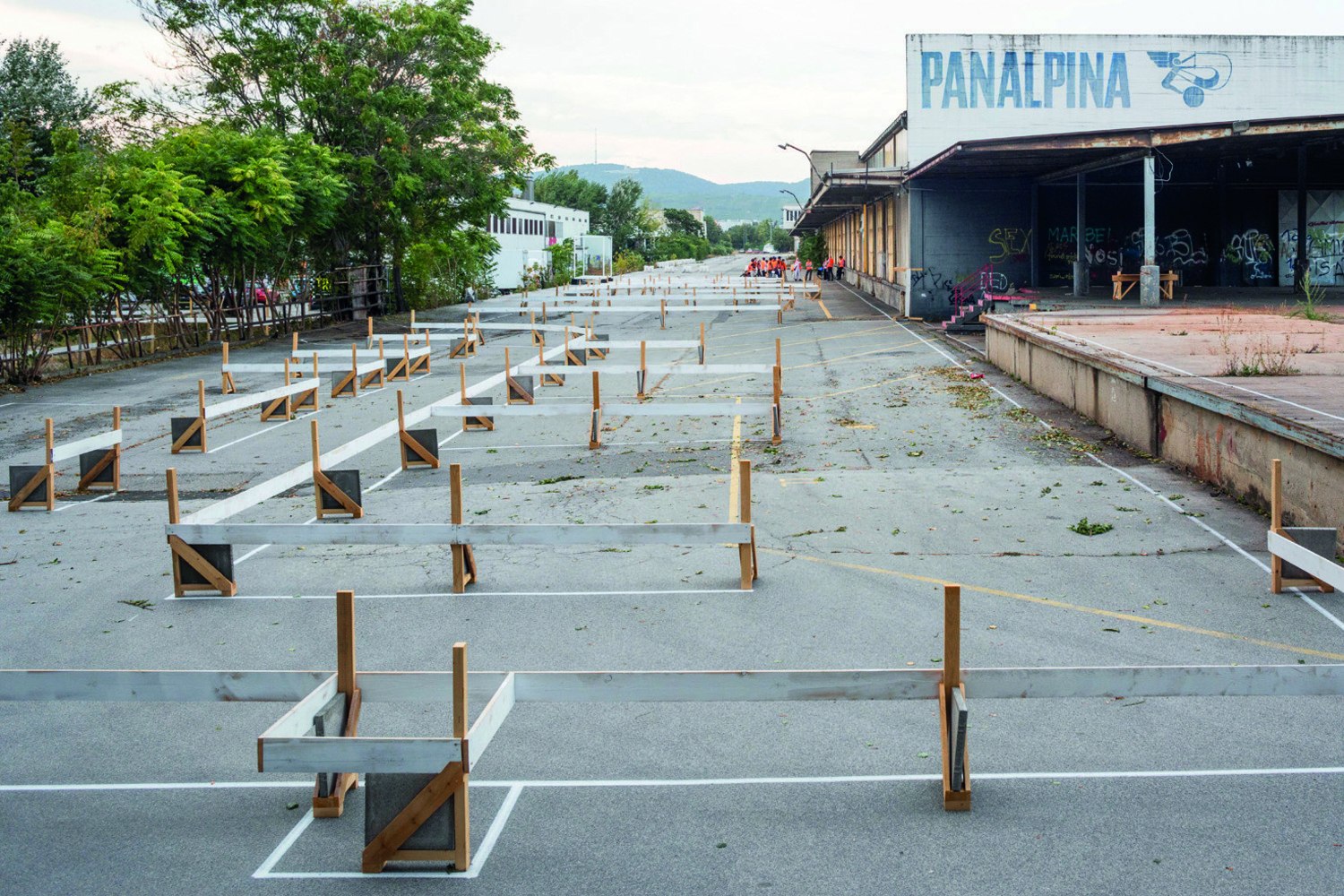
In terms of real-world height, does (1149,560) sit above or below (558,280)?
below

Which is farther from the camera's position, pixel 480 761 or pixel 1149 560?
pixel 1149 560

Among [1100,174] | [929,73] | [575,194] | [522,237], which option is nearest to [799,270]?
[522,237]

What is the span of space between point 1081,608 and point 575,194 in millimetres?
138544

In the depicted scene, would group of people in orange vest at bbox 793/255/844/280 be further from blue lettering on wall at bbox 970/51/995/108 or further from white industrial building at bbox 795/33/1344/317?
blue lettering on wall at bbox 970/51/995/108

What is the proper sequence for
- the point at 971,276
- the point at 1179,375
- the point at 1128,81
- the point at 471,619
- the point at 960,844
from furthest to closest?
the point at 1128,81 → the point at 971,276 → the point at 1179,375 → the point at 471,619 → the point at 960,844

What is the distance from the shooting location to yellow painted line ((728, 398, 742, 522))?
12923 mm

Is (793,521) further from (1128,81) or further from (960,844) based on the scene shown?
(1128,81)

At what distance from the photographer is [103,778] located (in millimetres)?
6484

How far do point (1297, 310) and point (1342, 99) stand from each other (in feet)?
78.1

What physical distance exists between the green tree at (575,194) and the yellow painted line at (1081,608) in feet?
435

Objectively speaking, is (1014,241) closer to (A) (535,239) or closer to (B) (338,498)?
(B) (338,498)

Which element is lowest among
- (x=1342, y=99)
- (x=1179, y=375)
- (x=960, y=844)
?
(x=960, y=844)

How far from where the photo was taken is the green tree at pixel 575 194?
143 meters

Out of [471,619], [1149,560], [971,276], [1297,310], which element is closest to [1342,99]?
[971,276]
